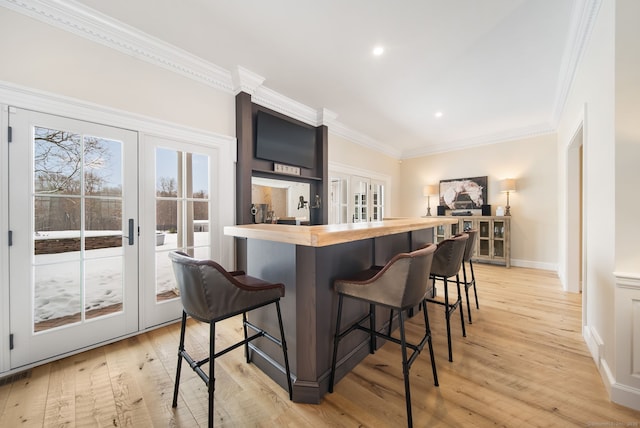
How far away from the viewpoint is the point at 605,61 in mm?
1636

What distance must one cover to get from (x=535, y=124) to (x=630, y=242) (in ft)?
14.6

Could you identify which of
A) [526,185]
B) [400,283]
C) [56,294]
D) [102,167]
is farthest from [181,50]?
[526,185]

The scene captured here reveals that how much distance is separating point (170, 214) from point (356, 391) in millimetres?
2349

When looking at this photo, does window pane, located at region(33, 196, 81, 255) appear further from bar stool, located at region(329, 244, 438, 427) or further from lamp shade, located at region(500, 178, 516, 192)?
lamp shade, located at region(500, 178, 516, 192)

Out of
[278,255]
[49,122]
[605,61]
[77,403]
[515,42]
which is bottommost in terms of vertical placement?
[77,403]

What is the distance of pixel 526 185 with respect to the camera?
4949 millimetres

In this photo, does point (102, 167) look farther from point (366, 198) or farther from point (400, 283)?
point (366, 198)

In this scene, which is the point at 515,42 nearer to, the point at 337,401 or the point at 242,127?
the point at 242,127

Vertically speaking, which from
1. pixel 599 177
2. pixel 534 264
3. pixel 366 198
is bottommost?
pixel 534 264

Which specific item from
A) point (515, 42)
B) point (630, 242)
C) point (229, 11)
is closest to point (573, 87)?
point (515, 42)

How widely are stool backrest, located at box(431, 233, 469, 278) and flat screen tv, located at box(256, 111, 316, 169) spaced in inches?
97.2

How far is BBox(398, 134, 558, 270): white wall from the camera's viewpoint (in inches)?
185

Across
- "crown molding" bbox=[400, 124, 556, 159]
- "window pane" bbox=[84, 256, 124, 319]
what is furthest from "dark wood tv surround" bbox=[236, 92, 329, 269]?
"crown molding" bbox=[400, 124, 556, 159]

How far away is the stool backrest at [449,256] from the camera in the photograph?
1.99 m
